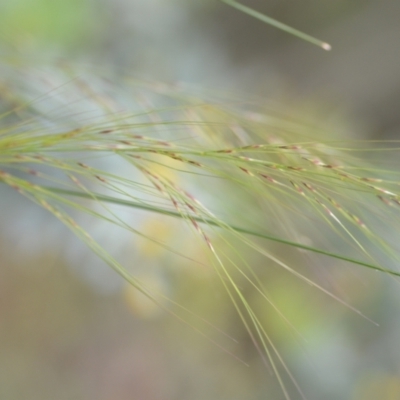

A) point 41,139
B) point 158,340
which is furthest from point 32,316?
point 41,139

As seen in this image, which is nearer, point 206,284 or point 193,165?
point 193,165

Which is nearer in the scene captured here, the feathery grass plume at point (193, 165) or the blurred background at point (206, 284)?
the feathery grass plume at point (193, 165)

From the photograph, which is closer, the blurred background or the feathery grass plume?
the feathery grass plume

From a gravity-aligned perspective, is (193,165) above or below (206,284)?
above

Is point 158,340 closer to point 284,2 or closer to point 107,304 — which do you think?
point 107,304
